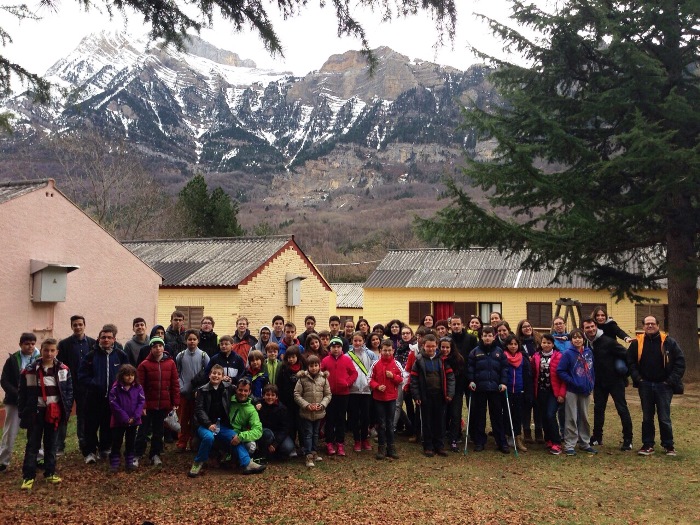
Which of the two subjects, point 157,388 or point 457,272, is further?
point 457,272

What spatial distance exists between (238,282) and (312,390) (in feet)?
47.6

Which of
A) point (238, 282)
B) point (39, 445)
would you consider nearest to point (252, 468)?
point (39, 445)

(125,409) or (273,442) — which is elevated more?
(125,409)

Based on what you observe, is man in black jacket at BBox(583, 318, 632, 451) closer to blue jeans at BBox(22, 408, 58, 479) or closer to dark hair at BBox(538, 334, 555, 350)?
dark hair at BBox(538, 334, 555, 350)

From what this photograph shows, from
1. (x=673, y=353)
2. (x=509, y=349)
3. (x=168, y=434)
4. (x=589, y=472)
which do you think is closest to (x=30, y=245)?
(x=168, y=434)

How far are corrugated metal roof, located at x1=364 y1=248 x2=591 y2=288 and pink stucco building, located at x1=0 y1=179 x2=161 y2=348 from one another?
15.0 m

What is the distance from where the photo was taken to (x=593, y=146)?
53.6 feet

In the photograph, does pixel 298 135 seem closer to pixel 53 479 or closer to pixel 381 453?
pixel 381 453

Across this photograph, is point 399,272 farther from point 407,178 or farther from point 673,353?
point 407,178

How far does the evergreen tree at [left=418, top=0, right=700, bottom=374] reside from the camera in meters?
14.5

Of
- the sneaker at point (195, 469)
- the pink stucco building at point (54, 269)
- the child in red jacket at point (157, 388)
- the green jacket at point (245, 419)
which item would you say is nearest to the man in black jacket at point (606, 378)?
the green jacket at point (245, 419)

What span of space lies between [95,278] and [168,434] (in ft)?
20.8

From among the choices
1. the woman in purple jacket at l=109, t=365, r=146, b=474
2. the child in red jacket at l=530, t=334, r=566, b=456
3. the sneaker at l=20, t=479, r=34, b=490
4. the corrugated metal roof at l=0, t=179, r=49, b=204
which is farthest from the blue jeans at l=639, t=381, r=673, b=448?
the corrugated metal roof at l=0, t=179, r=49, b=204

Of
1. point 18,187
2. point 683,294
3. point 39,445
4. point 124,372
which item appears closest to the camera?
point 39,445
